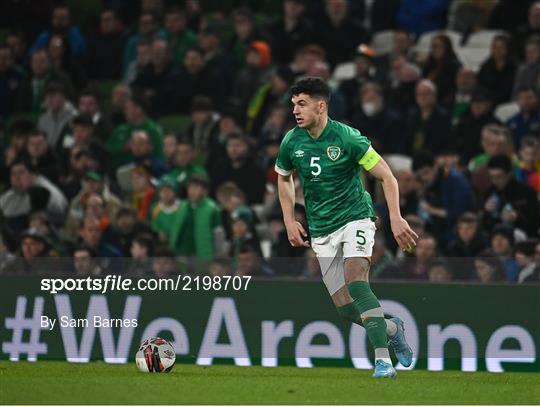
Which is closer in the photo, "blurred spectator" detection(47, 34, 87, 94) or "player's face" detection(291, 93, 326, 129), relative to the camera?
"player's face" detection(291, 93, 326, 129)

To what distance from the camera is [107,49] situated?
2106 cm

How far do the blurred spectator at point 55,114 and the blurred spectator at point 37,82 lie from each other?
23.2 inches

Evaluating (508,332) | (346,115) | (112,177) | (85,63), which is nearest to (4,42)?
(85,63)

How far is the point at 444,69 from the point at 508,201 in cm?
280

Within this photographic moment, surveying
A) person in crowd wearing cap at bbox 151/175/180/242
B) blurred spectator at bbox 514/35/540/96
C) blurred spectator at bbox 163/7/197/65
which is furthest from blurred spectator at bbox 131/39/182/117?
blurred spectator at bbox 514/35/540/96

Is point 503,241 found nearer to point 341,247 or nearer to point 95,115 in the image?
point 341,247

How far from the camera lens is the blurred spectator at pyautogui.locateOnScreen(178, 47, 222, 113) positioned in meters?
19.3

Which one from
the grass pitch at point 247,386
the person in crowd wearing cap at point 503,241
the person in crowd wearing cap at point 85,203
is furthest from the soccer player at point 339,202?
the person in crowd wearing cap at point 85,203

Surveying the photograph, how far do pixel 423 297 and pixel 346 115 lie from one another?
5316 mm

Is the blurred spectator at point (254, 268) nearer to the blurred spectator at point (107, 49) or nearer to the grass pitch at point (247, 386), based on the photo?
the grass pitch at point (247, 386)

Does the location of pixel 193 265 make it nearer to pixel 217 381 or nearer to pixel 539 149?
pixel 217 381

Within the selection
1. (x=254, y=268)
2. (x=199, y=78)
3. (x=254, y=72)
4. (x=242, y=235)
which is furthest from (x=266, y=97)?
(x=254, y=268)

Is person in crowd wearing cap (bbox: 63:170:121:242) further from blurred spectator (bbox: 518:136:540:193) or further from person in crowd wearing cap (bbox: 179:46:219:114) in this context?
blurred spectator (bbox: 518:136:540:193)

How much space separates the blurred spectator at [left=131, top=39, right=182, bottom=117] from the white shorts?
9.05 metres
